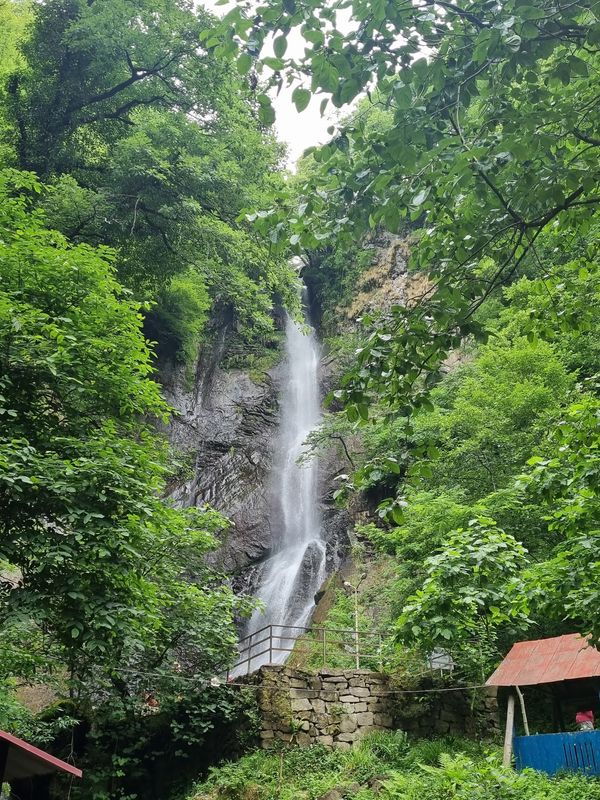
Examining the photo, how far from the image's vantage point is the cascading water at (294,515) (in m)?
18.0

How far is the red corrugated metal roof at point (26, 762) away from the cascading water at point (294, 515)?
910 centimetres

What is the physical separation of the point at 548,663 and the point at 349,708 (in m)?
3.82

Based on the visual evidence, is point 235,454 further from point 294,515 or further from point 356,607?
point 356,607

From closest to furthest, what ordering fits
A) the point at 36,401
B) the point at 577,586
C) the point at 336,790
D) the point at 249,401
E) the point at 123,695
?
1. the point at 577,586
2. the point at 36,401
3. the point at 336,790
4. the point at 123,695
5. the point at 249,401

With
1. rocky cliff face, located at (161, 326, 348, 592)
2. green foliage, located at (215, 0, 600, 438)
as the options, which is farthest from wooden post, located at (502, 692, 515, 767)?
rocky cliff face, located at (161, 326, 348, 592)

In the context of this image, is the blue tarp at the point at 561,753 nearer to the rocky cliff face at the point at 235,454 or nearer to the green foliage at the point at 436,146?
the green foliage at the point at 436,146

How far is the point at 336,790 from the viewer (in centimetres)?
890

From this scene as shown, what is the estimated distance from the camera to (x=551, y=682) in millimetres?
8484

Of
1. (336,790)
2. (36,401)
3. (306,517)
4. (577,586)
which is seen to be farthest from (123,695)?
(306,517)

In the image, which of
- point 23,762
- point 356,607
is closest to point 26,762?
point 23,762

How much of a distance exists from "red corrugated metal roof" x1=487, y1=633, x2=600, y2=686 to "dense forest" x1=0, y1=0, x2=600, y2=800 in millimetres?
722

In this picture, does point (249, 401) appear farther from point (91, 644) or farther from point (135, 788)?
point (91, 644)

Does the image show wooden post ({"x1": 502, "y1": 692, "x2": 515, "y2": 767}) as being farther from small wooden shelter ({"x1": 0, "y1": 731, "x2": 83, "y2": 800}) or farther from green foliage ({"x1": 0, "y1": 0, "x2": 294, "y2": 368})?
green foliage ({"x1": 0, "y1": 0, "x2": 294, "y2": 368})

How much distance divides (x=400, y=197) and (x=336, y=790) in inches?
336
